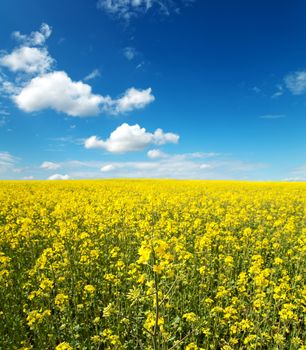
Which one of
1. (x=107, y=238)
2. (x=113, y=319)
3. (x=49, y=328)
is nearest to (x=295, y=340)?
(x=113, y=319)

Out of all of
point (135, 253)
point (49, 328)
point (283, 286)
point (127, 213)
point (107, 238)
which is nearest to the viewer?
point (49, 328)

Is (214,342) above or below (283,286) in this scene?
below

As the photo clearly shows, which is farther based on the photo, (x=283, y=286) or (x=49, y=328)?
(x=283, y=286)

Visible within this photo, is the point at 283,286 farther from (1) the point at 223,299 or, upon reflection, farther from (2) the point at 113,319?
(2) the point at 113,319

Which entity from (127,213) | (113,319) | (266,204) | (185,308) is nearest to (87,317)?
(113,319)

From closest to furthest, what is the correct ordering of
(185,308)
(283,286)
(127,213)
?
(283,286), (185,308), (127,213)

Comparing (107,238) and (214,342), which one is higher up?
(107,238)

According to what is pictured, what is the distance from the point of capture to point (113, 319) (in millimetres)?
5125

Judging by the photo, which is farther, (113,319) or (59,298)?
(113,319)

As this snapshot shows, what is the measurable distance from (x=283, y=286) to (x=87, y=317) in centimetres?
377

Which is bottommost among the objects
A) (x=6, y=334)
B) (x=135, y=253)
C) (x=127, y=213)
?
(x=6, y=334)

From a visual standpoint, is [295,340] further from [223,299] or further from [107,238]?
[107,238]

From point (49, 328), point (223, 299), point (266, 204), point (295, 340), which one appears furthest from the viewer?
point (266, 204)

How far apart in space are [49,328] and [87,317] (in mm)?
867
